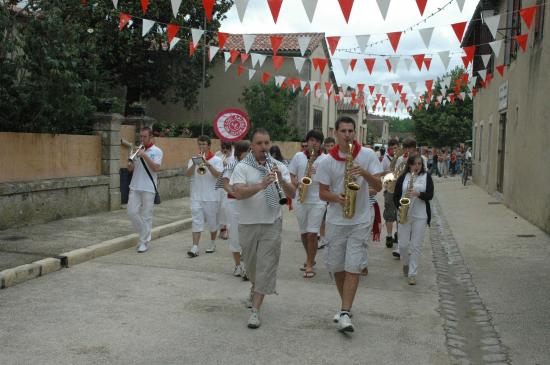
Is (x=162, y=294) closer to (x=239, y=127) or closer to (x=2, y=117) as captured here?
(x=2, y=117)

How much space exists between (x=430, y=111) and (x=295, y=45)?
92.0 ft

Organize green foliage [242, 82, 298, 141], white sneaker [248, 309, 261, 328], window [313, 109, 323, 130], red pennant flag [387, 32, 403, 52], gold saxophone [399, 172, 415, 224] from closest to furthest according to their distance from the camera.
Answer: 1. white sneaker [248, 309, 261, 328]
2. gold saxophone [399, 172, 415, 224]
3. red pennant flag [387, 32, 403, 52]
4. green foliage [242, 82, 298, 141]
5. window [313, 109, 323, 130]

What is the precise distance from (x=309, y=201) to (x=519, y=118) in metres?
8.92

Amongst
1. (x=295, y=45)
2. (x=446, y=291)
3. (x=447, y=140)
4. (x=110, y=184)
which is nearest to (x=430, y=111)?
(x=447, y=140)

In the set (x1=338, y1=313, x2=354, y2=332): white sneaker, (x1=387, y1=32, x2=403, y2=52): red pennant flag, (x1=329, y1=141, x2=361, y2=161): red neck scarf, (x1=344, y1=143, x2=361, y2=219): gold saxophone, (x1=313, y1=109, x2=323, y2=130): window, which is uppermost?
(x1=387, y1=32, x2=403, y2=52): red pennant flag

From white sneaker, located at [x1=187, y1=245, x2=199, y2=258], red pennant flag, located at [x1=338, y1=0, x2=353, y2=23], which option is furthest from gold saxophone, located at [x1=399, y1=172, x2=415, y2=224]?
white sneaker, located at [x1=187, y1=245, x2=199, y2=258]

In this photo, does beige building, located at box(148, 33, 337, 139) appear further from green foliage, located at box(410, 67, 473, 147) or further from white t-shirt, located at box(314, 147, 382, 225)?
white t-shirt, located at box(314, 147, 382, 225)

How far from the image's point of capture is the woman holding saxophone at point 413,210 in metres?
6.79

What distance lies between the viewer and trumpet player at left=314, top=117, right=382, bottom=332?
4.94m

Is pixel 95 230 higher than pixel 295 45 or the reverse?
the reverse

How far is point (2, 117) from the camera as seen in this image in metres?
9.43

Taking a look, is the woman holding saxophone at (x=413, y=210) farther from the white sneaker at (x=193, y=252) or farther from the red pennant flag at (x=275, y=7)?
the white sneaker at (x=193, y=252)

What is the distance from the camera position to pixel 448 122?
51000mm

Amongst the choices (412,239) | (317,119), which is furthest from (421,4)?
(317,119)
